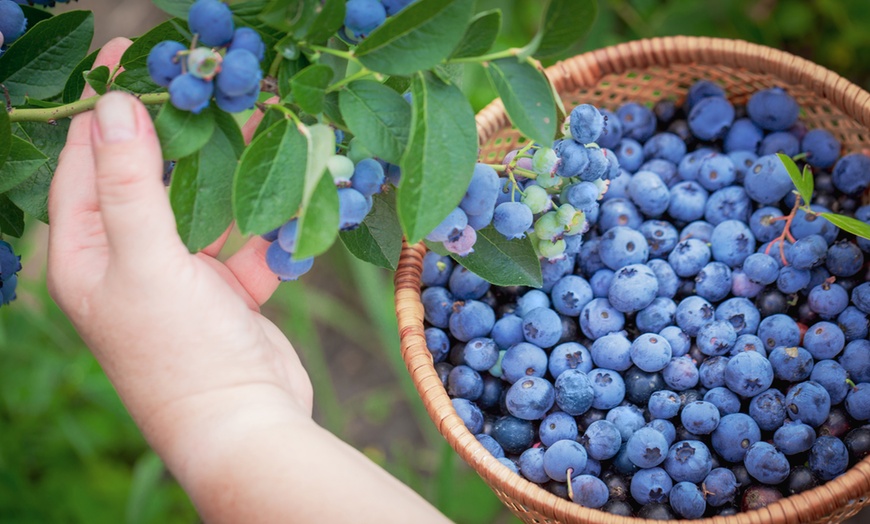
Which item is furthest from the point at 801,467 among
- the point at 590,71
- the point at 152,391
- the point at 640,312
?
the point at 152,391

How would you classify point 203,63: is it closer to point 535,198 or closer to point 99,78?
point 99,78

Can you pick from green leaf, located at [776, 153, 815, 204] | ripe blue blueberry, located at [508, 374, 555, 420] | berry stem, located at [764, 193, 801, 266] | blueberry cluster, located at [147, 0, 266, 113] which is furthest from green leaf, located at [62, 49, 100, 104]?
berry stem, located at [764, 193, 801, 266]

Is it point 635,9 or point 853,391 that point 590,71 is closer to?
point 853,391

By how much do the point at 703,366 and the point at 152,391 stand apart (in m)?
0.75

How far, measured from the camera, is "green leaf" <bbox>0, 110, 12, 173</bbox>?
740 millimetres

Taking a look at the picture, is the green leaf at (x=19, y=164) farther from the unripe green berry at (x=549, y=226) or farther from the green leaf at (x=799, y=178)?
the green leaf at (x=799, y=178)

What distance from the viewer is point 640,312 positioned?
113 centimetres

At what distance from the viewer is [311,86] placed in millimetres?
656

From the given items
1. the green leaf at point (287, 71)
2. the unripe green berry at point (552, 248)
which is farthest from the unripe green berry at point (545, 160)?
the green leaf at point (287, 71)

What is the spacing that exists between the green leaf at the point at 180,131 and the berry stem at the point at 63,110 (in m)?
0.07

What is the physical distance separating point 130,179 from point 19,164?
0.19 meters

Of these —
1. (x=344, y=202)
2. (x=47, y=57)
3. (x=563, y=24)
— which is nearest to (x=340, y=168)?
(x=344, y=202)

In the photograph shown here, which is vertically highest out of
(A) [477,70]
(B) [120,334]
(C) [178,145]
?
(C) [178,145]

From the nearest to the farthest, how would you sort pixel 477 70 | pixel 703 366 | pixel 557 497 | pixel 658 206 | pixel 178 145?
pixel 178 145
pixel 557 497
pixel 703 366
pixel 658 206
pixel 477 70
